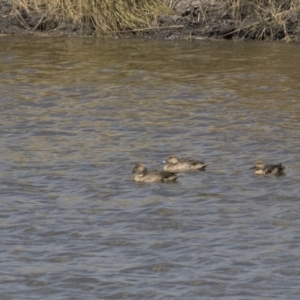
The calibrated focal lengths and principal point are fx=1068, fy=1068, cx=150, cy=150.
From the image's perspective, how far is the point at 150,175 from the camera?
10.4 m

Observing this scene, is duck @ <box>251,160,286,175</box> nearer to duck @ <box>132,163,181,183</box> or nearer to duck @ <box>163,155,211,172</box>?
duck @ <box>163,155,211,172</box>

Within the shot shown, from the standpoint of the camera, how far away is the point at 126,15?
60.1 ft

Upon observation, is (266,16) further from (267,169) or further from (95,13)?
(267,169)

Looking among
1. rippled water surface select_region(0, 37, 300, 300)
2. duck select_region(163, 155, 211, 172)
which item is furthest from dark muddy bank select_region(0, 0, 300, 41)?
duck select_region(163, 155, 211, 172)

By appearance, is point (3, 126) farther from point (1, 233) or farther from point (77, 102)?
point (1, 233)

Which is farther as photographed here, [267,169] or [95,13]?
[95,13]

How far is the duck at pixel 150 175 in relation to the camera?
33.9 ft

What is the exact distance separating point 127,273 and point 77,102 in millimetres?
6287

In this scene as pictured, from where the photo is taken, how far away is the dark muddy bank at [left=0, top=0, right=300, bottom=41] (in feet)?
58.3

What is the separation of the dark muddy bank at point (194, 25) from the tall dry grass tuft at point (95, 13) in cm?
5

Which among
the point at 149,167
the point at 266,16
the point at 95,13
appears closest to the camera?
the point at 149,167

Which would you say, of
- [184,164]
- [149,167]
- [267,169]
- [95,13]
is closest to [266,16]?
[95,13]

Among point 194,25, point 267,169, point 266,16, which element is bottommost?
point 267,169

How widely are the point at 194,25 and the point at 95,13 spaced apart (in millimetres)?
1709
